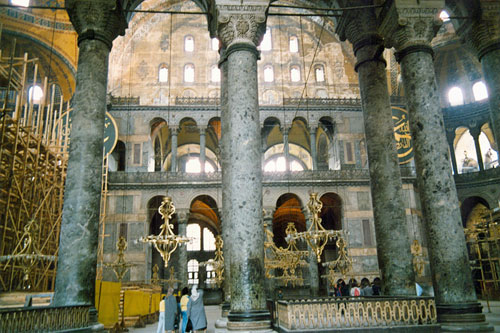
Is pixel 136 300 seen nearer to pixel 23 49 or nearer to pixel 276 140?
pixel 23 49

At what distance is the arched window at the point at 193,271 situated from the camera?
81.6 ft

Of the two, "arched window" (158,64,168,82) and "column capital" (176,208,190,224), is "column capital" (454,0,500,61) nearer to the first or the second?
"column capital" (176,208,190,224)

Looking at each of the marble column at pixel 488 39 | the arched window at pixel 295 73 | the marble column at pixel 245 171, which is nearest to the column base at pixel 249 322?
the marble column at pixel 245 171

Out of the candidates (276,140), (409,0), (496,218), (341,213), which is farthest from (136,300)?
(276,140)

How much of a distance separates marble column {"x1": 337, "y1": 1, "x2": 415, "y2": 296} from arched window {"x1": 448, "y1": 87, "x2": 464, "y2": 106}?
16.9 m

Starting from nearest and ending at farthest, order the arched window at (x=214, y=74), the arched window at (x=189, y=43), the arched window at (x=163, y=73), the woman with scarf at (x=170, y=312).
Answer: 1. the woman with scarf at (x=170, y=312)
2. the arched window at (x=163, y=73)
3. the arched window at (x=214, y=74)
4. the arched window at (x=189, y=43)

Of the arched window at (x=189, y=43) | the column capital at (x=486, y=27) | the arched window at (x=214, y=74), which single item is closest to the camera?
the column capital at (x=486, y=27)

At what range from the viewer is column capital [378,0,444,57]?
7.20 metres

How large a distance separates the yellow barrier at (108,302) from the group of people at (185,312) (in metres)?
1.20

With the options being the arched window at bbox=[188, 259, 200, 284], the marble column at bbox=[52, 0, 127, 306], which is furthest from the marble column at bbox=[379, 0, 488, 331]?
the arched window at bbox=[188, 259, 200, 284]

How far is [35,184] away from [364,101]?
9.62 m

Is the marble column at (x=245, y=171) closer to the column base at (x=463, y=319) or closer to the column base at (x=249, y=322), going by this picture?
the column base at (x=249, y=322)

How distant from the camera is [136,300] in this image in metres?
10.4

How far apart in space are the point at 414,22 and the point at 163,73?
17.8 metres
